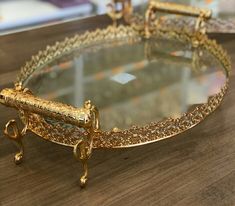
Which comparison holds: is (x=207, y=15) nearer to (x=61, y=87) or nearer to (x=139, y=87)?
(x=139, y=87)

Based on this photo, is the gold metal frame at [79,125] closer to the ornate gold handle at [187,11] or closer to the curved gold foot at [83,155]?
the curved gold foot at [83,155]

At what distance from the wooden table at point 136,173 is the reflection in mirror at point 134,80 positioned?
65 millimetres

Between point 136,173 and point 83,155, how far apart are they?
10 centimetres

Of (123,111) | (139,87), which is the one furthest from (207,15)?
(123,111)

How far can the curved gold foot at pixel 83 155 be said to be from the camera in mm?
611

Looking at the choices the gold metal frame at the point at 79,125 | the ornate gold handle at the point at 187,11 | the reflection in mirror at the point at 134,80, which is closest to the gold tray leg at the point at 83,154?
the gold metal frame at the point at 79,125

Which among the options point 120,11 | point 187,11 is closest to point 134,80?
point 187,11

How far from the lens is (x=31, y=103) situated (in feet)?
2.04

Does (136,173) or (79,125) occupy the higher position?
(79,125)

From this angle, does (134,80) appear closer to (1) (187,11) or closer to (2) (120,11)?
(1) (187,11)

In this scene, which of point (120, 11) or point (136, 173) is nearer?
point (136, 173)

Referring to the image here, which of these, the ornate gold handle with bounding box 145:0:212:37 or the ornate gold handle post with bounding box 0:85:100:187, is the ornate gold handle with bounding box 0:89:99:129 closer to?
the ornate gold handle post with bounding box 0:85:100:187

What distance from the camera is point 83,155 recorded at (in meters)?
0.63

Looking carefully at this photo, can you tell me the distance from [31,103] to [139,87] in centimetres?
32
